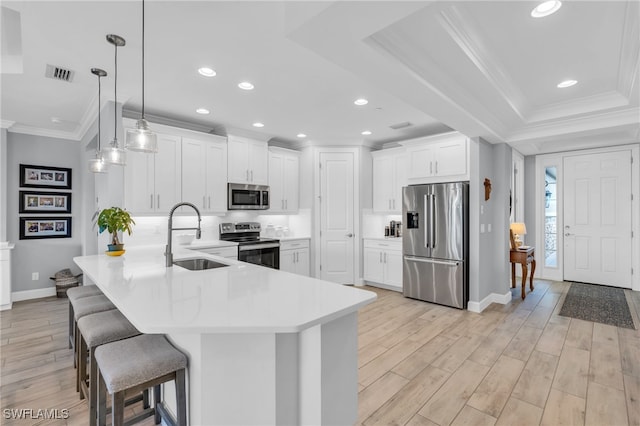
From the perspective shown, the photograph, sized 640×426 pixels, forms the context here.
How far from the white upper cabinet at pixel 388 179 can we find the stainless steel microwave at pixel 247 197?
1.95 m

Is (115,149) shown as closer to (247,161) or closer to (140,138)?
(140,138)

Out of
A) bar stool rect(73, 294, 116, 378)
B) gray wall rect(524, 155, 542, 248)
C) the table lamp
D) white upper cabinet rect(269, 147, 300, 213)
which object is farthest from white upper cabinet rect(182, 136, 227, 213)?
gray wall rect(524, 155, 542, 248)

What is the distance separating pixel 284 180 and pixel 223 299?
3960mm

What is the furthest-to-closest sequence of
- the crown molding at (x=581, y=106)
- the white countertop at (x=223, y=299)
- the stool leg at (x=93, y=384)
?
1. the crown molding at (x=581, y=106)
2. the stool leg at (x=93, y=384)
3. the white countertop at (x=223, y=299)

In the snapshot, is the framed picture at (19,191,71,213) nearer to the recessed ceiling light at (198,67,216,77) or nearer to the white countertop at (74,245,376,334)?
the white countertop at (74,245,376,334)

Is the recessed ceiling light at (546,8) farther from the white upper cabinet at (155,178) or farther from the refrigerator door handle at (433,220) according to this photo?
the white upper cabinet at (155,178)

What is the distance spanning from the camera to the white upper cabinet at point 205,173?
162 inches

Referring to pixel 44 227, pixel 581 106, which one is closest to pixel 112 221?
pixel 44 227

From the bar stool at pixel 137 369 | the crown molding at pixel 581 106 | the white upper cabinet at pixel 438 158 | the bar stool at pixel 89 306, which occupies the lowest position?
the bar stool at pixel 137 369

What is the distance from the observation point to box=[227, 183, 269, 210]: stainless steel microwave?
15.0ft

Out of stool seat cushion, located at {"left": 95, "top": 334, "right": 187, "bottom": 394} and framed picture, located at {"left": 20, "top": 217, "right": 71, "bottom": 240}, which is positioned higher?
framed picture, located at {"left": 20, "top": 217, "right": 71, "bottom": 240}

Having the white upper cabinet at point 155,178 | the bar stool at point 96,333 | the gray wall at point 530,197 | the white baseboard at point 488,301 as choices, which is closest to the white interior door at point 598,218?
the gray wall at point 530,197

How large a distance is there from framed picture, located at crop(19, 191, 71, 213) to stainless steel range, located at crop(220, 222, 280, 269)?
249cm

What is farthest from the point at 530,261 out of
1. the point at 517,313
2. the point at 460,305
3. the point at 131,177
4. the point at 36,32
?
the point at 36,32
